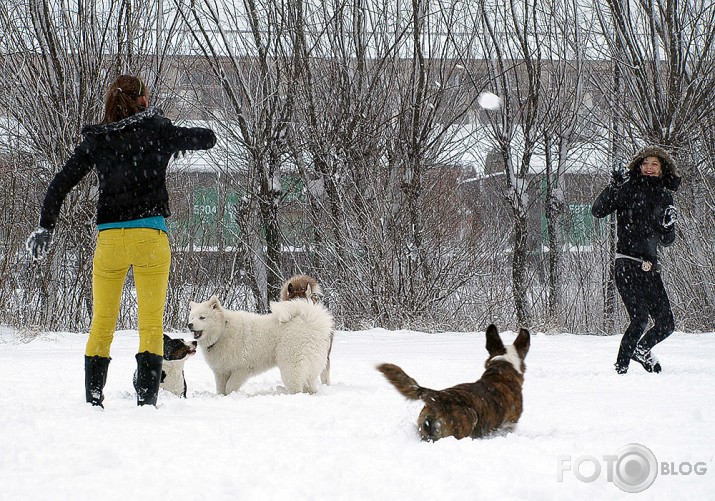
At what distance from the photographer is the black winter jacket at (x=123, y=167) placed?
3.92 m

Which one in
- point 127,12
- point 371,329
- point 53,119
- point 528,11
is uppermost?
point 528,11

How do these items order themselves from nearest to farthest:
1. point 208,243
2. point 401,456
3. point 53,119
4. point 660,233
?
point 401,456 → point 660,233 → point 53,119 → point 208,243

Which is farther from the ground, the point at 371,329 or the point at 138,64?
the point at 138,64

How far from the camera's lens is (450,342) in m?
9.02

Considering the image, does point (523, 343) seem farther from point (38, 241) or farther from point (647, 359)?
point (38, 241)

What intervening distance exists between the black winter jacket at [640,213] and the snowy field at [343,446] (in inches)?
43.6

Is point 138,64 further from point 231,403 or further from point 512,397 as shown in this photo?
point 512,397

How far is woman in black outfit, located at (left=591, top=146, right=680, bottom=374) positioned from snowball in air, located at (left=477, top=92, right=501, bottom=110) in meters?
7.39

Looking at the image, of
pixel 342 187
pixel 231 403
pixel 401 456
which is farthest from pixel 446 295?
→ pixel 401 456

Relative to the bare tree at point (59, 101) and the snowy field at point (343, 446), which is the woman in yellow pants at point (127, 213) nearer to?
the snowy field at point (343, 446)

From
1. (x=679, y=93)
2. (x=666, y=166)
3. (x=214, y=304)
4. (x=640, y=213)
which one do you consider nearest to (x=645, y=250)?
(x=640, y=213)

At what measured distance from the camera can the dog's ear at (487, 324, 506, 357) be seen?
165 inches

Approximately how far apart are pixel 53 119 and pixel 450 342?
284 inches

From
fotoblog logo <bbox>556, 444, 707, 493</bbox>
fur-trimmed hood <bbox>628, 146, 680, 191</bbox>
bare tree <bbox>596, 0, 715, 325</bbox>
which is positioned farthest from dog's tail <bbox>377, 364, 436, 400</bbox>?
bare tree <bbox>596, 0, 715, 325</bbox>
